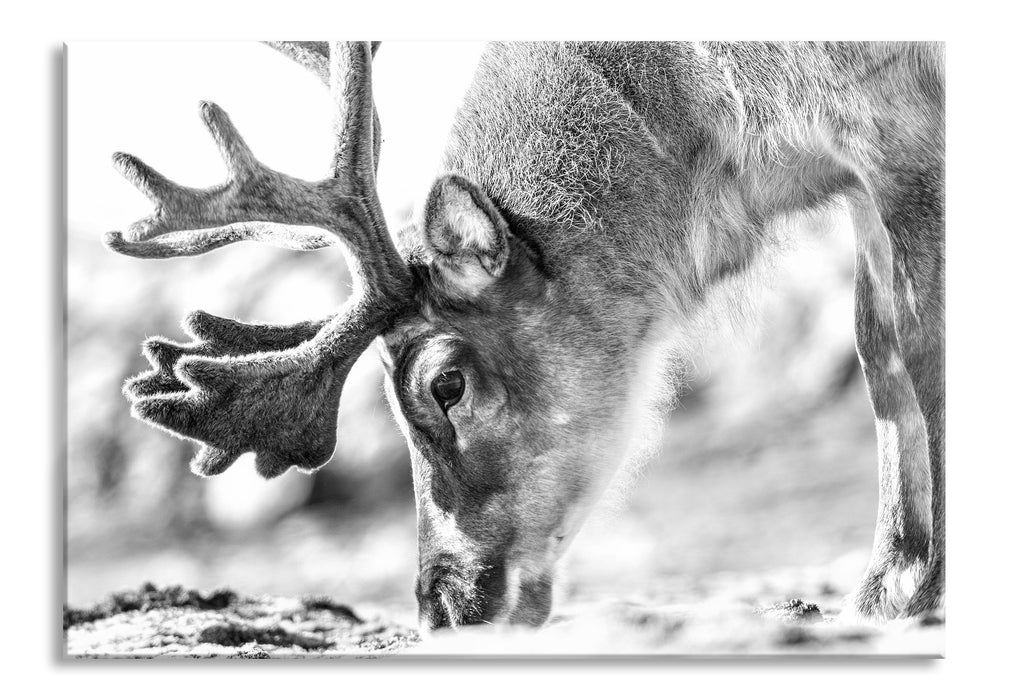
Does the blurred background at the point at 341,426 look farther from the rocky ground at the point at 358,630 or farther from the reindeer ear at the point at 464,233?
the reindeer ear at the point at 464,233

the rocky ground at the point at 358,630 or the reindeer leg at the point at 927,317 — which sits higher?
the reindeer leg at the point at 927,317

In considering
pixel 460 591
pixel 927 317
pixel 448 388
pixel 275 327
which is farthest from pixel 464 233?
pixel 927 317

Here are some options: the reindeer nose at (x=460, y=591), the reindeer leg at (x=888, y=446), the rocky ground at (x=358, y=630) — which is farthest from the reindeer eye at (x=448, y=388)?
the reindeer leg at (x=888, y=446)

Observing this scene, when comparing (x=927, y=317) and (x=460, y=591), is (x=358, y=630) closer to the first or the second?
(x=460, y=591)

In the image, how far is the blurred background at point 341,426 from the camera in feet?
9.92

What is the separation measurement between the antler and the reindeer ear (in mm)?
107

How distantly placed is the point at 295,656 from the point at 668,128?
5.14 feet

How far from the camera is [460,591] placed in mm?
2848

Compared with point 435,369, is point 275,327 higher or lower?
higher

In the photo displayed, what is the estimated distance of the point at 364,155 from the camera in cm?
270

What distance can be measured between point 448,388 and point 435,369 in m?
0.06

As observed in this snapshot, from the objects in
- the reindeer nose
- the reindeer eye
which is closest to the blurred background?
the reindeer nose

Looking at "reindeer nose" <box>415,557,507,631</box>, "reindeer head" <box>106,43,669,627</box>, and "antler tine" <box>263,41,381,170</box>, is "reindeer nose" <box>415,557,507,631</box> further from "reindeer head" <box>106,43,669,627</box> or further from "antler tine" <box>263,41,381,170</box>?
"antler tine" <box>263,41,381,170</box>
